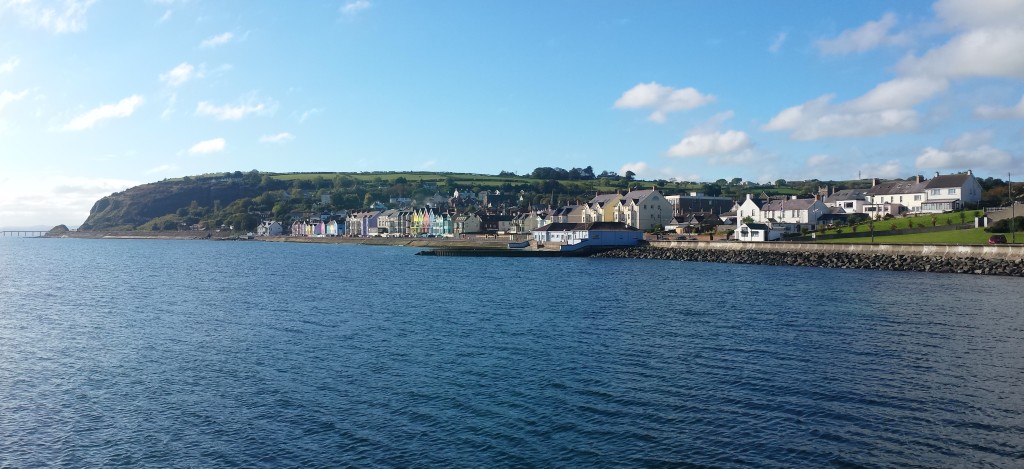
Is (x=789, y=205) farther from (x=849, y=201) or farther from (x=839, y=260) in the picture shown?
(x=839, y=260)

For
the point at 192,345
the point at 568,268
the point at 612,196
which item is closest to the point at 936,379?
the point at 192,345

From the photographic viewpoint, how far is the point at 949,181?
100625mm

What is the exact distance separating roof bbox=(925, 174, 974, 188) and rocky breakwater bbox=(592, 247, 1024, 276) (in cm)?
3649

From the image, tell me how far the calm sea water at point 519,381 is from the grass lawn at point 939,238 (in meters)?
26.1

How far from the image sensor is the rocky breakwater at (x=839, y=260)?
5934 cm

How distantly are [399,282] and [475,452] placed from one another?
145 ft

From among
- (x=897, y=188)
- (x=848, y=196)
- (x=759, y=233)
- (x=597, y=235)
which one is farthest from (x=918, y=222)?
(x=597, y=235)

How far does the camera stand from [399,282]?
60750mm

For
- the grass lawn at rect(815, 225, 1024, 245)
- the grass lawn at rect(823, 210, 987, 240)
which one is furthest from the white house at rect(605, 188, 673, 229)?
the grass lawn at rect(815, 225, 1024, 245)

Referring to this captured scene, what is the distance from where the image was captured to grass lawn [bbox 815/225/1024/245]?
227ft

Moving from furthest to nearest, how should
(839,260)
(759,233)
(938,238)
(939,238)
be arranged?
(759,233) → (938,238) → (939,238) → (839,260)

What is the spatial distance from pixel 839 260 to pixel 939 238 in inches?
451

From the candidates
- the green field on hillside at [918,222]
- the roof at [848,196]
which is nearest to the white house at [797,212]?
the roof at [848,196]

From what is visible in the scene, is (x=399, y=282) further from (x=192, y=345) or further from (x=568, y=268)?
(x=192, y=345)
